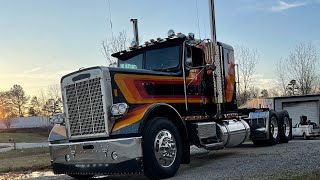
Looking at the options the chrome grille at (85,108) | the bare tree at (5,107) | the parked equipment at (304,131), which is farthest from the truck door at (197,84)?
the bare tree at (5,107)

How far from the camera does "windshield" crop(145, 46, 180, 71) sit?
10180mm

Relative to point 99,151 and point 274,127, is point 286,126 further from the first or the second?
point 99,151

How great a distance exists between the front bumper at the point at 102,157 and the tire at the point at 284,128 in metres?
9.45

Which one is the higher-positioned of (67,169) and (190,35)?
(190,35)

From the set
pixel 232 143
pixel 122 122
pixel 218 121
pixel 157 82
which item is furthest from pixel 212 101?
pixel 122 122

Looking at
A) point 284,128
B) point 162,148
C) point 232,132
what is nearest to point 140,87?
point 162,148

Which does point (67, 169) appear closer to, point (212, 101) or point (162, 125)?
point (162, 125)

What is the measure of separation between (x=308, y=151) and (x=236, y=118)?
2.31 metres

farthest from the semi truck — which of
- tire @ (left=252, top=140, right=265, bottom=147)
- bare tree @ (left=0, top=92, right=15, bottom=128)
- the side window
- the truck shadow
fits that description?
bare tree @ (left=0, top=92, right=15, bottom=128)

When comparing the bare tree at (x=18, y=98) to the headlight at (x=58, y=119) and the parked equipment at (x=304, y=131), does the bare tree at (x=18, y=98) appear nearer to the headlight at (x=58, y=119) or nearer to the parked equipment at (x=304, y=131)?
the parked equipment at (x=304, y=131)

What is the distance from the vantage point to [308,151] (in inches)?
468

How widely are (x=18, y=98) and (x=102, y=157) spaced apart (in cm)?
10727

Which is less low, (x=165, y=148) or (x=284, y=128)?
(x=165, y=148)

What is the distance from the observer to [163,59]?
10375 millimetres
